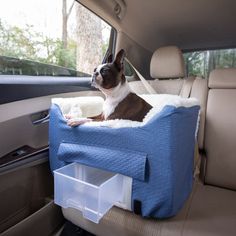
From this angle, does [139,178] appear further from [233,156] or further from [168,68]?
[168,68]

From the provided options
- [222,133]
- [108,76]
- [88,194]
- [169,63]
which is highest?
[169,63]

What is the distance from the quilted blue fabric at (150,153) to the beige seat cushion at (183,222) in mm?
63

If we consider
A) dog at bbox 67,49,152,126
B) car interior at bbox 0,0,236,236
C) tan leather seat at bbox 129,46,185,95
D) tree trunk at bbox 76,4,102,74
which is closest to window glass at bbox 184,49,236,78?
car interior at bbox 0,0,236,236

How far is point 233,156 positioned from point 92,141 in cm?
86

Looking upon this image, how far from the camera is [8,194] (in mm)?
1056

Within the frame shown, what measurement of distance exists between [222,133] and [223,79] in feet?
1.11

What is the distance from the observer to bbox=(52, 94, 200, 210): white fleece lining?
87 centimetres

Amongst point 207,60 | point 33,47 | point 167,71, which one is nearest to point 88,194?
point 33,47

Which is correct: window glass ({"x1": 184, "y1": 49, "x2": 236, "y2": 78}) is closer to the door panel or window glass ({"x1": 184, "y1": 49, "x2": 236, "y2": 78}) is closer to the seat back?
the seat back

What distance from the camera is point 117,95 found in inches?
49.0

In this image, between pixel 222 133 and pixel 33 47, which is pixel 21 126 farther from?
pixel 222 133

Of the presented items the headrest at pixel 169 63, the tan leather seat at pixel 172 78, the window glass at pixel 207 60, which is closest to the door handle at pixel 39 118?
Answer: the tan leather seat at pixel 172 78

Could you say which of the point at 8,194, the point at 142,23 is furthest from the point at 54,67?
the point at 142,23

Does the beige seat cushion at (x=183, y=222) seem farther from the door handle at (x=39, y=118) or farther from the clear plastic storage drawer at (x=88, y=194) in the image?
the door handle at (x=39, y=118)
